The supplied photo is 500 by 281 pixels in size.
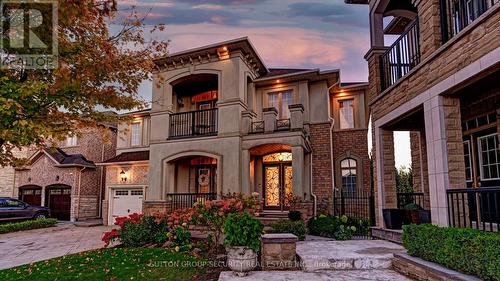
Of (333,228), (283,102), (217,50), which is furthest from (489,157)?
(217,50)

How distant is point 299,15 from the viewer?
12.0 m

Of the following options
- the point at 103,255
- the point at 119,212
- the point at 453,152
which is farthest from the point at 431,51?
the point at 119,212

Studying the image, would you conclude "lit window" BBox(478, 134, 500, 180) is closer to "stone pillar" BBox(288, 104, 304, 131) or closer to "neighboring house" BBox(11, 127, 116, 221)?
"stone pillar" BBox(288, 104, 304, 131)

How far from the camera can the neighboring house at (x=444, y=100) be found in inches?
192

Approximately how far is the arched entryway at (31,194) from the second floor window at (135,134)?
7355 mm

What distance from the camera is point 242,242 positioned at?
5.81 meters

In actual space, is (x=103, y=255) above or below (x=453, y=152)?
below

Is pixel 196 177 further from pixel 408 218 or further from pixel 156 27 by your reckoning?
pixel 408 218

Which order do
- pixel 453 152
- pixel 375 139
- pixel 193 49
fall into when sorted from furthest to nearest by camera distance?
1. pixel 193 49
2. pixel 375 139
3. pixel 453 152

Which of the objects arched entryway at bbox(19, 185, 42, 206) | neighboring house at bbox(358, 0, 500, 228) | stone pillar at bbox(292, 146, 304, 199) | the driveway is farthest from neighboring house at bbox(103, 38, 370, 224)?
arched entryway at bbox(19, 185, 42, 206)

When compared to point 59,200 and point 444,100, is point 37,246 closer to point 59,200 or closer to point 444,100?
point 59,200

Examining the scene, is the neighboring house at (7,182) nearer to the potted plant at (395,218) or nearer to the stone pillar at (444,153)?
the potted plant at (395,218)

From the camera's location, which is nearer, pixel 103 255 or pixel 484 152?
pixel 484 152

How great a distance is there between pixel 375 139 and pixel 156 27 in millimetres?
6300
